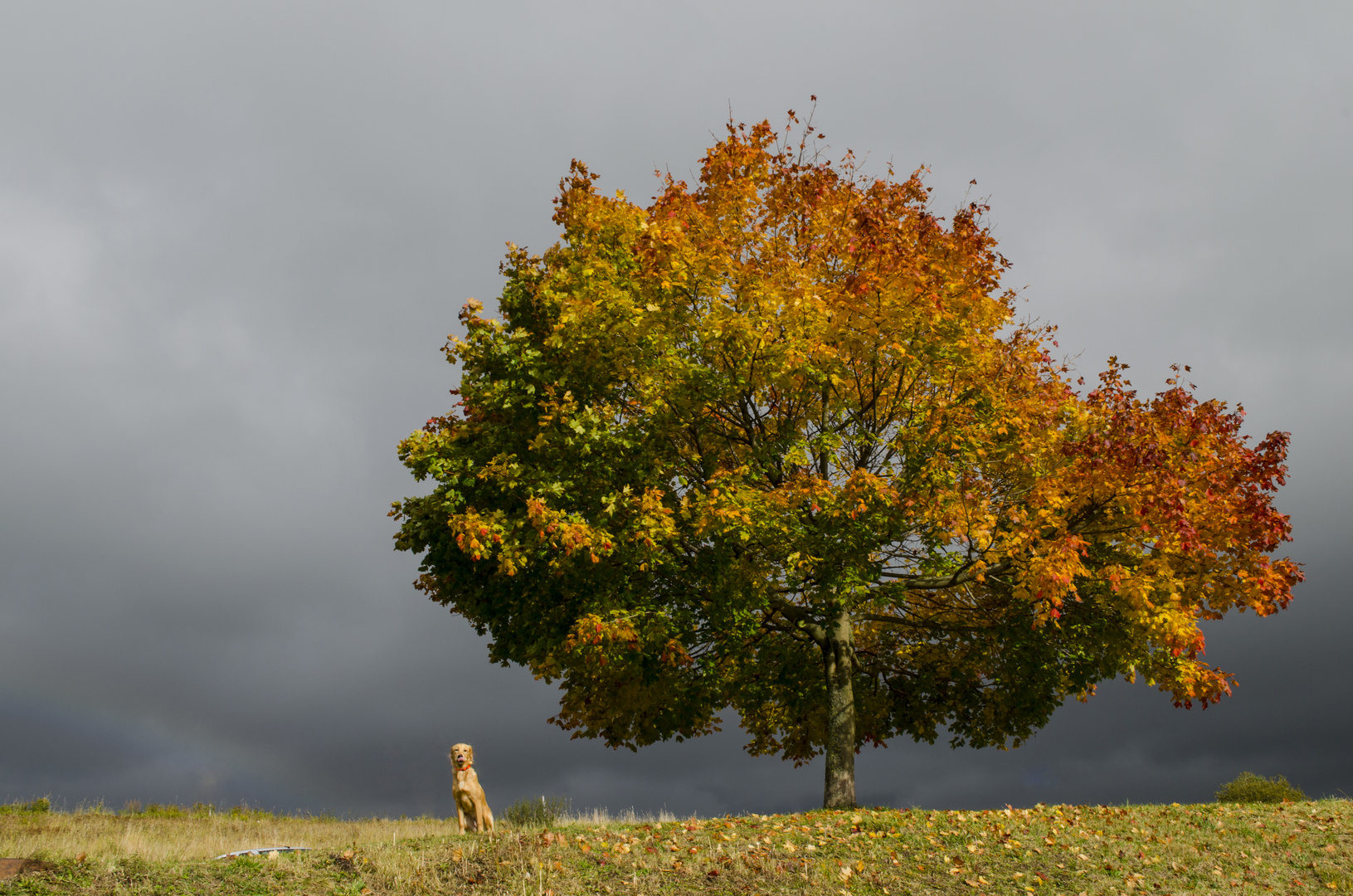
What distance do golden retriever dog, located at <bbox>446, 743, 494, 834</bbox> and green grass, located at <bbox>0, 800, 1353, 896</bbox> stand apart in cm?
38

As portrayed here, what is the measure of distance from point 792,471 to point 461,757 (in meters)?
7.42

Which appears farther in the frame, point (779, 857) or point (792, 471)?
point (792, 471)

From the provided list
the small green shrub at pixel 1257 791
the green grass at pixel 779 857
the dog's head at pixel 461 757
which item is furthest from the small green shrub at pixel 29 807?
the small green shrub at pixel 1257 791

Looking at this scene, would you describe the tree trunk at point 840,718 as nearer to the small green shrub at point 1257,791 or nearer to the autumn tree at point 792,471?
the autumn tree at point 792,471

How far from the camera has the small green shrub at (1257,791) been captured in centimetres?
1919

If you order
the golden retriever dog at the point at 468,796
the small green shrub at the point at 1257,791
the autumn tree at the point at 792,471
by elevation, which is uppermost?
the autumn tree at the point at 792,471

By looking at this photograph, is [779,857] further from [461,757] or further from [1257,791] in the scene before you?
[1257,791]

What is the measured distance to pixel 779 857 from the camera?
11.0 m

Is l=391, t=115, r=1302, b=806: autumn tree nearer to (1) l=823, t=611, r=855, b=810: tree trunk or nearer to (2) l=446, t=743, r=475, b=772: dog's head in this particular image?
(1) l=823, t=611, r=855, b=810: tree trunk

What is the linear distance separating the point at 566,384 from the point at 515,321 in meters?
2.40

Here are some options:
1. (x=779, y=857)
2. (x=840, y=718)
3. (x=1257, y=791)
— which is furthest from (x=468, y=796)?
(x=1257, y=791)

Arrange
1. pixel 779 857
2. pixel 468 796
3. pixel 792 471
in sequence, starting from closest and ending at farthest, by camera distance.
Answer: pixel 779 857, pixel 468 796, pixel 792 471

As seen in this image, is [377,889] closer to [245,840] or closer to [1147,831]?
[245,840]

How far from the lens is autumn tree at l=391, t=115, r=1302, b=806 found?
1385 centimetres
